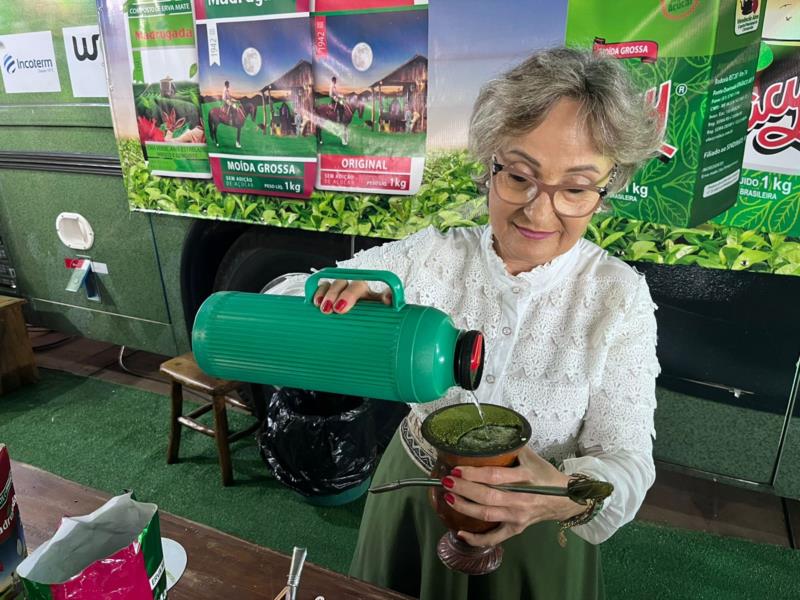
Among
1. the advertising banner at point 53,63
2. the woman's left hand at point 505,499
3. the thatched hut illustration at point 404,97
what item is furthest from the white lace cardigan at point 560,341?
the advertising banner at point 53,63

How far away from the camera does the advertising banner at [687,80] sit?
5.21ft

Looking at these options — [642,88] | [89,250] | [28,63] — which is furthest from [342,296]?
[28,63]

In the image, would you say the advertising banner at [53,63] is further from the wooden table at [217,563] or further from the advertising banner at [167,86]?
the wooden table at [217,563]

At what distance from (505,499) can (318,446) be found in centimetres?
164

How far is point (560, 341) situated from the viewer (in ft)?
3.81

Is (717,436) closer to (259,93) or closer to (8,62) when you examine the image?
(259,93)

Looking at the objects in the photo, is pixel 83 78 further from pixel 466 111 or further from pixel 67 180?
pixel 466 111

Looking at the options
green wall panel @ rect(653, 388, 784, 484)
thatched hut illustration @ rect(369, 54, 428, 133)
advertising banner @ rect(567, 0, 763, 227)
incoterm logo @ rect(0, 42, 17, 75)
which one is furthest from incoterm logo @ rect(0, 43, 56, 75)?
green wall panel @ rect(653, 388, 784, 484)

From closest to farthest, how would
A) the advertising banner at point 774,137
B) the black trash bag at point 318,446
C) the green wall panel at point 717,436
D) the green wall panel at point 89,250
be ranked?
the advertising banner at point 774,137 → the green wall panel at point 717,436 → the black trash bag at point 318,446 → the green wall panel at point 89,250

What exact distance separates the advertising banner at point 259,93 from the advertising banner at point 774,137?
5.15ft

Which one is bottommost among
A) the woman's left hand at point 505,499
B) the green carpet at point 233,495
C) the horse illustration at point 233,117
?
the green carpet at point 233,495

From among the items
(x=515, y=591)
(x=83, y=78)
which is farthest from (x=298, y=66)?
(x=515, y=591)

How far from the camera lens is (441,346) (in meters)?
0.92

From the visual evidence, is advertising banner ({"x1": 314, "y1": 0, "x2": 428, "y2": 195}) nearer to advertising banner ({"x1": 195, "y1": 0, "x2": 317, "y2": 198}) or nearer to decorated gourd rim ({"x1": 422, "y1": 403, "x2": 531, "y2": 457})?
advertising banner ({"x1": 195, "y1": 0, "x2": 317, "y2": 198})
